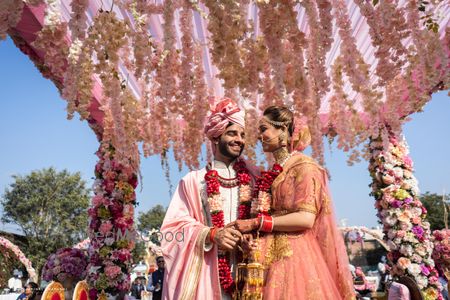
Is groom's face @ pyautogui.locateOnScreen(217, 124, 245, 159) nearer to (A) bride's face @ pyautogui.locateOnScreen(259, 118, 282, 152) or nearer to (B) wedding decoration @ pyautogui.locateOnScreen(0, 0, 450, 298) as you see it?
(A) bride's face @ pyautogui.locateOnScreen(259, 118, 282, 152)

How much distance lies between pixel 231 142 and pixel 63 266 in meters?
3.40

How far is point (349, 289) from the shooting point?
2297 millimetres

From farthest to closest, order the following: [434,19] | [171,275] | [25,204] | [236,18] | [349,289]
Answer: [25,204], [434,19], [171,275], [349,289], [236,18]

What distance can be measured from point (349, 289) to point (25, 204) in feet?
108

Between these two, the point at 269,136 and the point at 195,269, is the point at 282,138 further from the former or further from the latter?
the point at 195,269

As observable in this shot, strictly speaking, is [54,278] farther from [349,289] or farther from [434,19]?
[434,19]

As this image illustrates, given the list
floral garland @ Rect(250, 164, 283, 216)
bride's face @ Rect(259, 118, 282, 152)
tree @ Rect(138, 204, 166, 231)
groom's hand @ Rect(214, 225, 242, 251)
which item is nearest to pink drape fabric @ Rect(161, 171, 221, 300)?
groom's hand @ Rect(214, 225, 242, 251)

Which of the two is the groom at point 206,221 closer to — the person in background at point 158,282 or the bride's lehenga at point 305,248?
the bride's lehenga at point 305,248

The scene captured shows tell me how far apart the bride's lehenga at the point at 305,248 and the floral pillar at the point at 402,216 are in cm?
360

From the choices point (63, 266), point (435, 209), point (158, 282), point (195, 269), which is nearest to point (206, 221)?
point (195, 269)

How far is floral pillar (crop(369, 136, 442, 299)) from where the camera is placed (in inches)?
224

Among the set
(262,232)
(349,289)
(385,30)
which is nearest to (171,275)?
(262,232)

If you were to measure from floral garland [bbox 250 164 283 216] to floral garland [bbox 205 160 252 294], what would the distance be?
0.09 metres

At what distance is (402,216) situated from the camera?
19.0 feet
